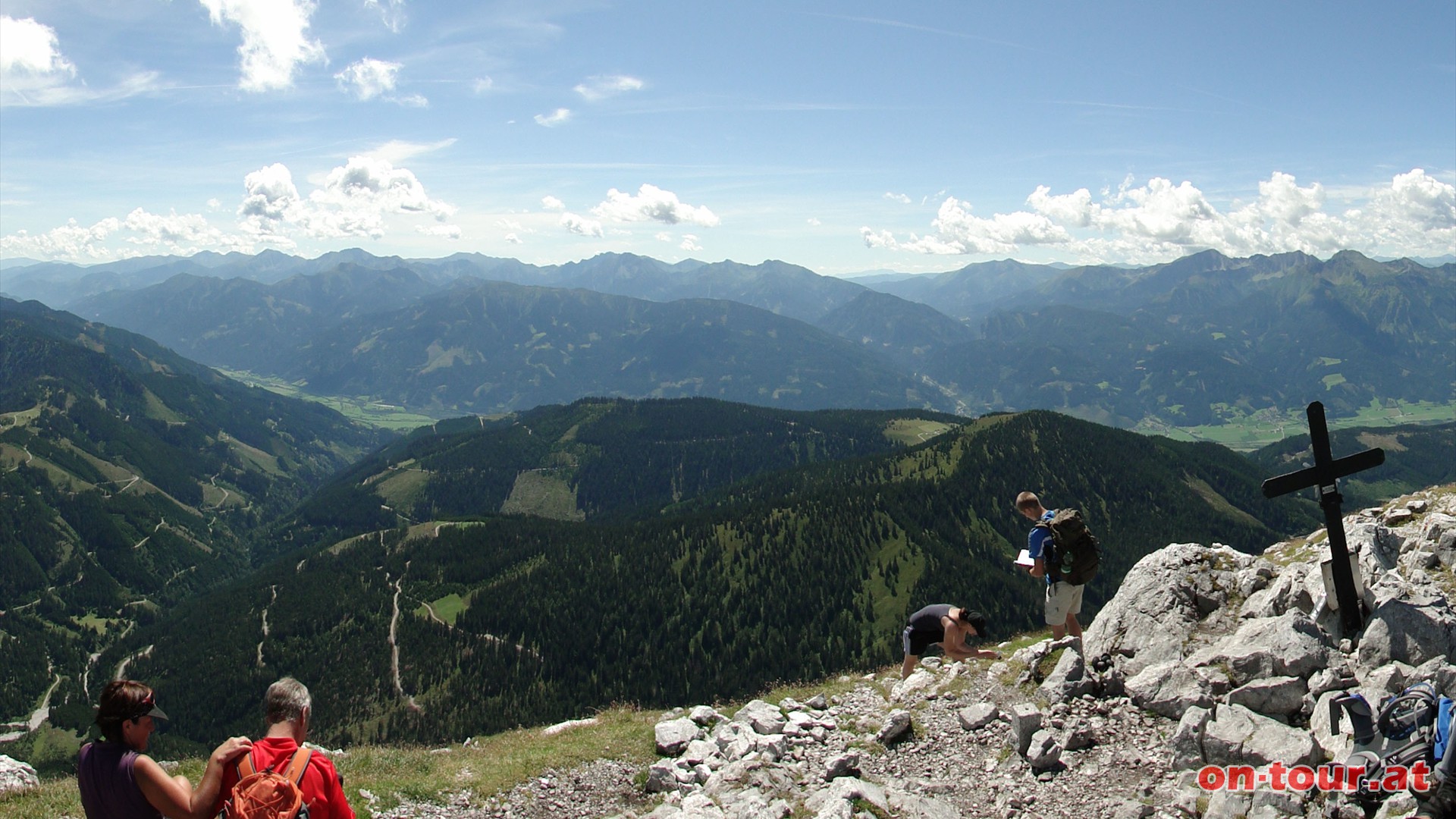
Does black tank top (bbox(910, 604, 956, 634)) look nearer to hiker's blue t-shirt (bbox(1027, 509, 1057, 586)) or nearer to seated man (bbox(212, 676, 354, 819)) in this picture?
hiker's blue t-shirt (bbox(1027, 509, 1057, 586))

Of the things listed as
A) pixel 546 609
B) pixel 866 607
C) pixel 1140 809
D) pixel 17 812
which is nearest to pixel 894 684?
pixel 1140 809

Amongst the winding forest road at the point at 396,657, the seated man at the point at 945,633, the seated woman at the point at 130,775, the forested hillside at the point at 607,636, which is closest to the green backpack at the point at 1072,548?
the seated man at the point at 945,633

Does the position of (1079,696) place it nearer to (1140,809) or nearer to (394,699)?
(1140,809)

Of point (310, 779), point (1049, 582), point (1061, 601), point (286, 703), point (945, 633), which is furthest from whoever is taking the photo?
point (945, 633)

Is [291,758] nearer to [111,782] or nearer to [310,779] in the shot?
[310,779]

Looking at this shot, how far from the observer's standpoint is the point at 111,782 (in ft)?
31.9

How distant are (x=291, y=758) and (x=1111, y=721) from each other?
1658cm

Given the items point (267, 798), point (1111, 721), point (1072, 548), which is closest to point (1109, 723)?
point (1111, 721)

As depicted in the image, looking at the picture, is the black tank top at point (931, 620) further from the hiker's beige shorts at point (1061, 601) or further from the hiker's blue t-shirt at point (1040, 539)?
the hiker's blue t-shirt at point (1040, 539)

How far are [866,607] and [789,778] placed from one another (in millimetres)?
165780

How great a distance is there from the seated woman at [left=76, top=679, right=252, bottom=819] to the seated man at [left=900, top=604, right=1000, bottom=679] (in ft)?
63.9

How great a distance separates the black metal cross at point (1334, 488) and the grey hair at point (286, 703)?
2025 centimetres

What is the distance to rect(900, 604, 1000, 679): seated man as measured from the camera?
23.9 metres

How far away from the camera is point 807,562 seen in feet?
606
